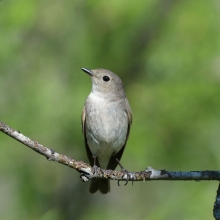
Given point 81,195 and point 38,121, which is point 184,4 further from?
point 81,195

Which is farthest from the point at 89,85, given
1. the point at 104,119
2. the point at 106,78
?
the point at 104,119

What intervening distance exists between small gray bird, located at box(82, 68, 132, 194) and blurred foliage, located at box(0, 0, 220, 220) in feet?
2.34

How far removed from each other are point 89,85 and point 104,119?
5.04 feet

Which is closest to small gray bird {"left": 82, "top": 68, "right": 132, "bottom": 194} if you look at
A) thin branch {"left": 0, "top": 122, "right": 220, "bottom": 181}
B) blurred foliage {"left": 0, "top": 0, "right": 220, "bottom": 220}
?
blurred foliage {"left": 0, "top": 0, "right": 220, "bottom": 220}

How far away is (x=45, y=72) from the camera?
7.62m

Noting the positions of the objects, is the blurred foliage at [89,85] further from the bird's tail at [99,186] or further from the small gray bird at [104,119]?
the small gray bird at [104,119]

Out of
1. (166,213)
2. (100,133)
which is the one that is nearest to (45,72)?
(100,133)

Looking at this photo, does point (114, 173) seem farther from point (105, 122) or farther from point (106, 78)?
point (106, 78)

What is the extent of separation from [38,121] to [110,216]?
1728 millimetres

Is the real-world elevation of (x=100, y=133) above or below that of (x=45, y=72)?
below

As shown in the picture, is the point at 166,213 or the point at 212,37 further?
the point at 212,37

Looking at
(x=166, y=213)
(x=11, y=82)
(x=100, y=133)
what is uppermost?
(x=11, y=82)

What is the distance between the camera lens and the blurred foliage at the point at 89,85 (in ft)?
22.3

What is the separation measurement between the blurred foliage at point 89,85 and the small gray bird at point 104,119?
0.71m
